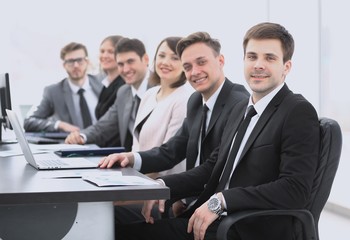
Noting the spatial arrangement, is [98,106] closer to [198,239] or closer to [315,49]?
[315,49]

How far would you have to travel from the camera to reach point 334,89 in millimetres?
5270

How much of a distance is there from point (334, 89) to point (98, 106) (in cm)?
214

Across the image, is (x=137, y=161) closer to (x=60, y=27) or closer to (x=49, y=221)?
(x=49, y=221)

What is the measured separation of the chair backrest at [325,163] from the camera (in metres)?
2.30

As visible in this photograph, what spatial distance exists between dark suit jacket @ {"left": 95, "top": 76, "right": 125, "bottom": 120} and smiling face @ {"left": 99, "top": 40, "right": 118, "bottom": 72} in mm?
352

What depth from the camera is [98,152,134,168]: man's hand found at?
9.48 feet

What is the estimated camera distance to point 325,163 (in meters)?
2.30

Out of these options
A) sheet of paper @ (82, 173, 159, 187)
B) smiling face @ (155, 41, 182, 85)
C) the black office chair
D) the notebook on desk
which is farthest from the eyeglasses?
the black office chair

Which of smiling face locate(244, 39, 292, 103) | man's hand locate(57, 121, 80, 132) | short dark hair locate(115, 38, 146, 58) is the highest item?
smiling face locate(244, 39, 292, 103)

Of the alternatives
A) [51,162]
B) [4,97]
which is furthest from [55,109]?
[51,162]

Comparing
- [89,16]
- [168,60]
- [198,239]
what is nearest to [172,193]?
[198,239]

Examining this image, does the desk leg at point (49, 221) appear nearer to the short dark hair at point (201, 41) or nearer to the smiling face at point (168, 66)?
the short dark hair at point (201, 41)

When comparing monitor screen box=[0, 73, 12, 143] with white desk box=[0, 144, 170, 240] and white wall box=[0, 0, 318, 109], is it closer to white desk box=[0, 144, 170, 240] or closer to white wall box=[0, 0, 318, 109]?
white desk box=[0, 144, 170, 240]

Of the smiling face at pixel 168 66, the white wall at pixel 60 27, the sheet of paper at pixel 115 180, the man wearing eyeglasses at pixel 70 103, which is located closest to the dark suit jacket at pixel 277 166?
the sheet of paper at pixel 115 180
